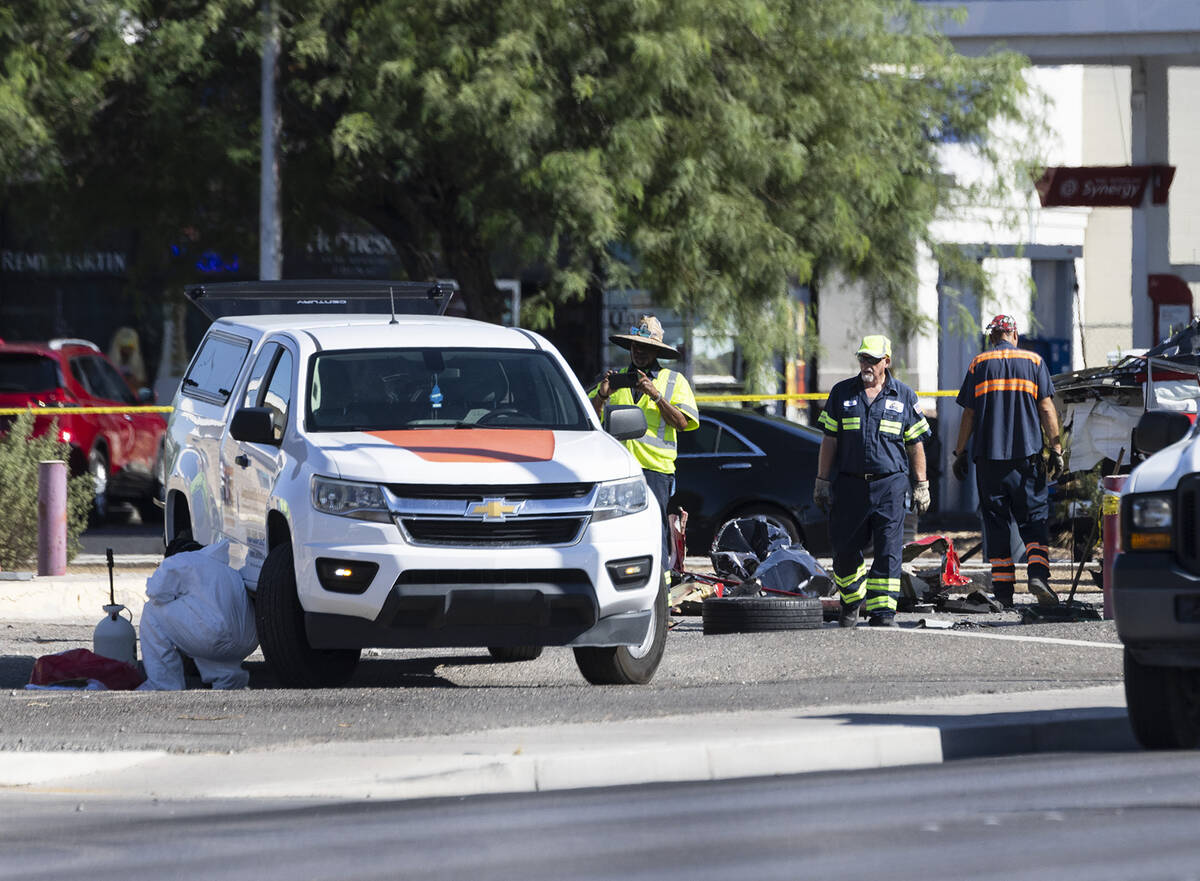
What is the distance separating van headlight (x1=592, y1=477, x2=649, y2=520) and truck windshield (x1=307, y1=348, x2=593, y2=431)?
628 mm

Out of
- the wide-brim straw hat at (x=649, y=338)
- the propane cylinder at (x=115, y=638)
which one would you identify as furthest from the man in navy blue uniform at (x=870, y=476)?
the propane cylinder at (x=115, y=638)

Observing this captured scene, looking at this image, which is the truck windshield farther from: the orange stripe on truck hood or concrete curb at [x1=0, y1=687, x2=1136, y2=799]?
concrete curb at [x1=0, y1=687, x2=1136, y2=799]

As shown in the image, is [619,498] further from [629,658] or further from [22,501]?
[22,501]

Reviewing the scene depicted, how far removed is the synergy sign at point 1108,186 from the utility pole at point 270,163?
9.29 meters

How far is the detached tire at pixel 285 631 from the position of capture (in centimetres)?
963

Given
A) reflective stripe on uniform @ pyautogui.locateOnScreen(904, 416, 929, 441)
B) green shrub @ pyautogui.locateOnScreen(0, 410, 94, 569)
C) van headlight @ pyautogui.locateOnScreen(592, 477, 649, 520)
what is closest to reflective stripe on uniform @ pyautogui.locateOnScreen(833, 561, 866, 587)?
reflective stripe on uniform @ pyautogui.locateOnScreen(904, 416, 929, 441)

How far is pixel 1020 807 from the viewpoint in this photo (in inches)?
275

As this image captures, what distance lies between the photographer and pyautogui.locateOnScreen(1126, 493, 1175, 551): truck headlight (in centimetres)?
783

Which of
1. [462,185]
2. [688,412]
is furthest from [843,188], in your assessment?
[688,412]

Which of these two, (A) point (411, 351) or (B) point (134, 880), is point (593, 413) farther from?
(B) point (134, 880)

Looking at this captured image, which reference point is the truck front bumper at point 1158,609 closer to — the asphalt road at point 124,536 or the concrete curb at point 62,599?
the concrete curb at point 62,599

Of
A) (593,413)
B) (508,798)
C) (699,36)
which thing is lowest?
(508,798)

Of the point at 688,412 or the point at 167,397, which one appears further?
the point at 167,397

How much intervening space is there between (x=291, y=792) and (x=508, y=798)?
74cm
